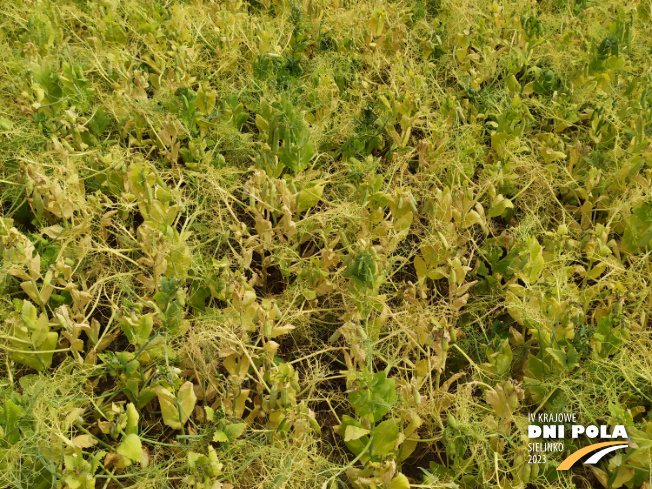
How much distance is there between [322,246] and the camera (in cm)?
210

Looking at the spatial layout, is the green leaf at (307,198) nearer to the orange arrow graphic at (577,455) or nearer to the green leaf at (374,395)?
the green leaf at (374,395)

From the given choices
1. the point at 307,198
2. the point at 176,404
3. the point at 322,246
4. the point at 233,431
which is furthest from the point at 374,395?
the point at 307,198

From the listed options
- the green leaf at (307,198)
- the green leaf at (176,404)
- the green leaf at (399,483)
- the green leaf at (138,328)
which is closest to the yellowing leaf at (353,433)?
the green leaf at (399,483)

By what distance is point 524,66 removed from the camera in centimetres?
280

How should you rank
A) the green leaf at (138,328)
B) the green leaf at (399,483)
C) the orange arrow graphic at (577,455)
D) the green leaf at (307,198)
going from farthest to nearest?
the green leaf at (307,198), the green leaf at (138,328), the orange arrow graphic at (577,455), the green leaf at (399,483)

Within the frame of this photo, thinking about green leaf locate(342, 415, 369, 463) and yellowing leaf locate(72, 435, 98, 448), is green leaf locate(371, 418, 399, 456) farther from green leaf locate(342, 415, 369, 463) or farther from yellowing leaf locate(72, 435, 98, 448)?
yellowing leaf locate(72, 435, 98, 448)

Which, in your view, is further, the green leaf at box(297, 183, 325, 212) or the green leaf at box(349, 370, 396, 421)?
the green leaf at box(297, 183, 325, 212)

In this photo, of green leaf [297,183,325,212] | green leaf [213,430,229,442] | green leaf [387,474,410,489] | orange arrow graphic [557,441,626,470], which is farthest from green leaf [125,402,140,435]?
orange arrow graphic [557,441,626,470]

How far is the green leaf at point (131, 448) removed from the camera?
1.46 meters

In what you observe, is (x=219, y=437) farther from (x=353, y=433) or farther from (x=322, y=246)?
(x=322, y=246)

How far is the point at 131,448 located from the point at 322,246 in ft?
3.03

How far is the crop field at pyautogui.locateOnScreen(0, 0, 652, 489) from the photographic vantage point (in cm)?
156

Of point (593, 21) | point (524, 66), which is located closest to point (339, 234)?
point (524, 66)

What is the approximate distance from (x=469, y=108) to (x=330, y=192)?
28.6 inches
